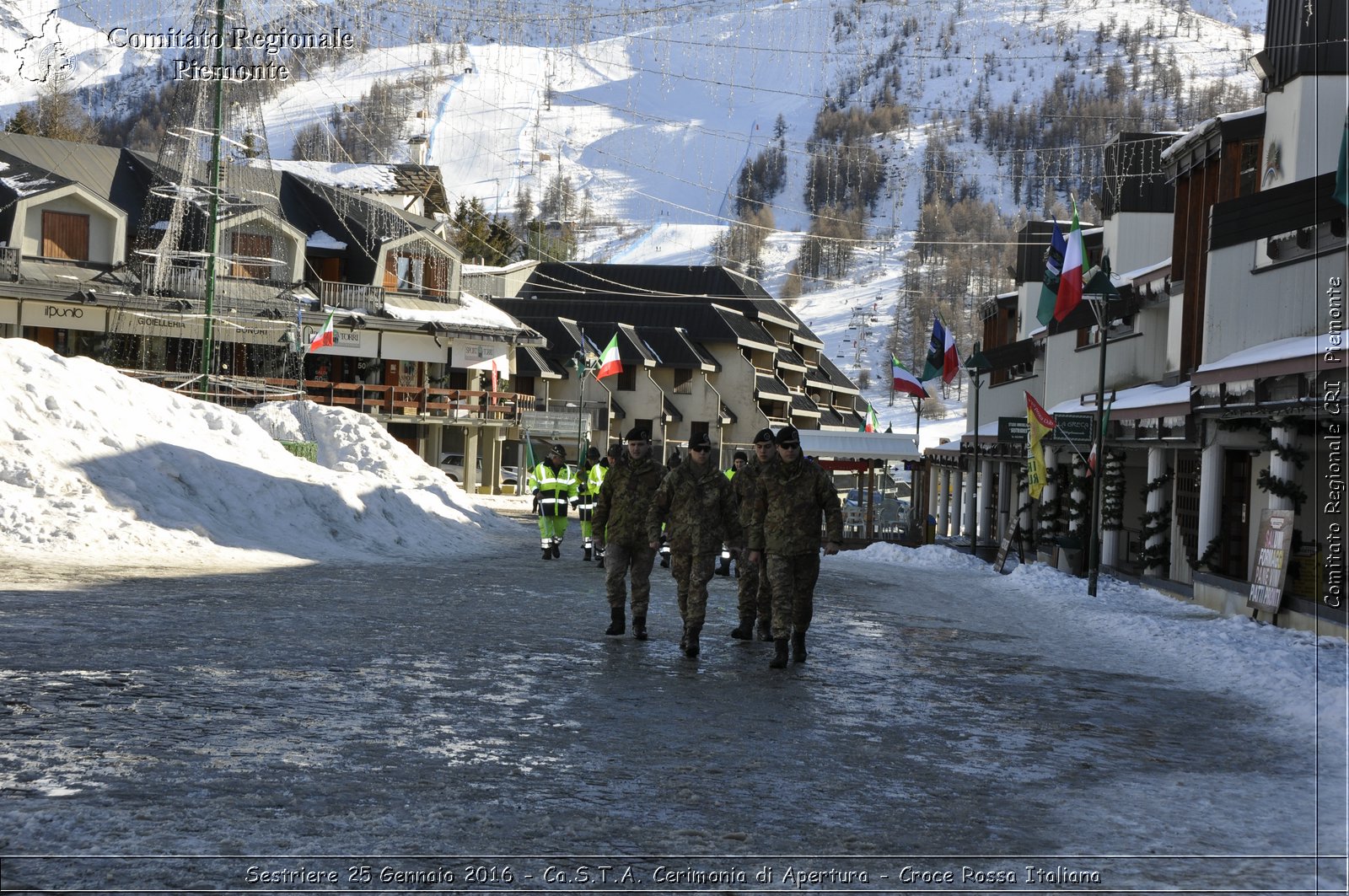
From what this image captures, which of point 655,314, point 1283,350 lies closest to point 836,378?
point 655,314

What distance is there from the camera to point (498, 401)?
59188 mm

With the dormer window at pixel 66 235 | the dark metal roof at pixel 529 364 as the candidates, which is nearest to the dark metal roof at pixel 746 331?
the dark metal roof at pixel 529 364

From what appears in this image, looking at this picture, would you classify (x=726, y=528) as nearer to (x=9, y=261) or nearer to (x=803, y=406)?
(x=9, y=261)

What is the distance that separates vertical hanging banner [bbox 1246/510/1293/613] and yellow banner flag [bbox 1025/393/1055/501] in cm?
785

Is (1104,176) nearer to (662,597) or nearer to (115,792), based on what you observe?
(662,597)

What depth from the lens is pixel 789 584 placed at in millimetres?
12883

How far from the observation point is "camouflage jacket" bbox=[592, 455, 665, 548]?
46.9ft

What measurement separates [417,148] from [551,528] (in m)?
51.1

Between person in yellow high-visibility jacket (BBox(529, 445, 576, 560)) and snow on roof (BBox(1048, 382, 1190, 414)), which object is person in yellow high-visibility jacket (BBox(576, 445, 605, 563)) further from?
snow on roof (BBox(1048, 382, 1190, 414))

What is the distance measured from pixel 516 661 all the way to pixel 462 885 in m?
6.39

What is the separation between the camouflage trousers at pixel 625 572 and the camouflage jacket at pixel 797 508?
5.35ft

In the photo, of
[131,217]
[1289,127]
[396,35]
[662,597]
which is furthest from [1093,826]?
[131,217]

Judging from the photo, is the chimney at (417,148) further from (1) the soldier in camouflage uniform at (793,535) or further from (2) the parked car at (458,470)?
(1) the soldier in camouflage uniform at (793,535)

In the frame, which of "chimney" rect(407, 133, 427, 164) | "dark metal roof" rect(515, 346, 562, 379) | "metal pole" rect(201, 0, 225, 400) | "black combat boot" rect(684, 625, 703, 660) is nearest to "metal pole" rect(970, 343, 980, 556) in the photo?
"metal pole" rect(201, 0, 225, 400)
